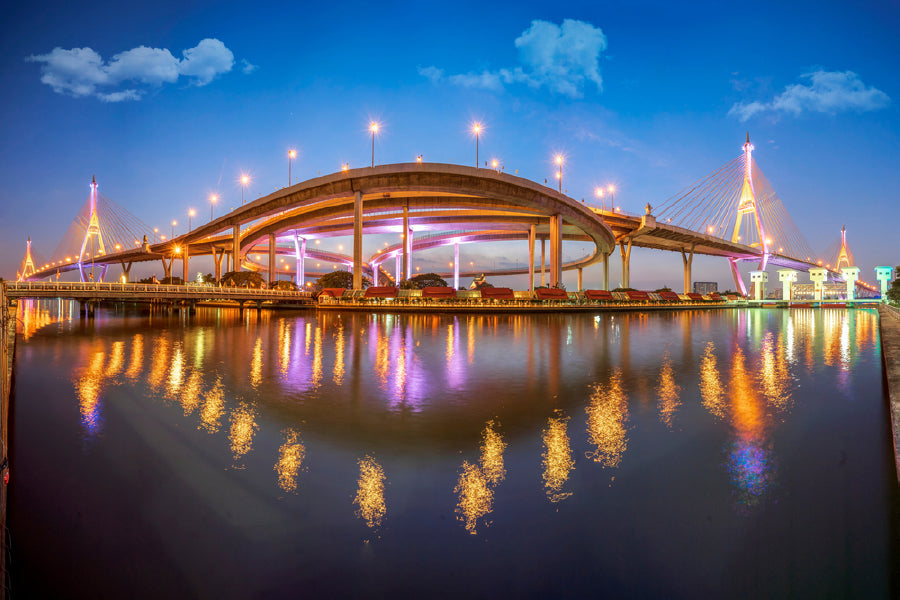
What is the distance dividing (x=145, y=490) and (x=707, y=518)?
4.85 m

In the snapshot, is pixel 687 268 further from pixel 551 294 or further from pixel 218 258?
pixel 218 258

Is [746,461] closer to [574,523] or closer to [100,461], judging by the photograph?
[574,523]

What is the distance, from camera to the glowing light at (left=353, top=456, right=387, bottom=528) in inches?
130

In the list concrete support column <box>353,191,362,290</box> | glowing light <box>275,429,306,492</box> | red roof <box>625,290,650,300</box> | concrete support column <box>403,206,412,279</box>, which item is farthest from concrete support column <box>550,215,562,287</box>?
glowing light <box>275,429,306,492</box>

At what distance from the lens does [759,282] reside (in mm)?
72750

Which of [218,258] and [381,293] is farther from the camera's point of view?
[218,258]

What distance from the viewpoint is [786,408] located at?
6391mm

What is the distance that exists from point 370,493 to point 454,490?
0.72 metres

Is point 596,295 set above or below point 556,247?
below

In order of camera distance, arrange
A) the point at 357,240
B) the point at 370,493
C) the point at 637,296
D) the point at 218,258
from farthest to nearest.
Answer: the point at 218,258 → the point at 637,296 → the point at 357,240 → the point at 370,493

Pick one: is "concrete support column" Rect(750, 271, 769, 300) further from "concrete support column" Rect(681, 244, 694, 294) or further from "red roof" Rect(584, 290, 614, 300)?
"red roof" Rect(584, 290, 614, 300)

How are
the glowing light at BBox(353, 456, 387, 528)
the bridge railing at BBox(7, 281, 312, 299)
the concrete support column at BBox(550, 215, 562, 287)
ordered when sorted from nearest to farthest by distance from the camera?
the glowing light at BBox(353, 456, 387, 528) → the bridge railing at BBox(7, 281, 312, 299) → the concrete support column at BBox(550, 215, 562, 287)

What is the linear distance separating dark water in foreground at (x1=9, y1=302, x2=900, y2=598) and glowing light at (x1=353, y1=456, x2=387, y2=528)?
0.02m

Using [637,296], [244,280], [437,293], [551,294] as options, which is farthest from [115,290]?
[637,296]
